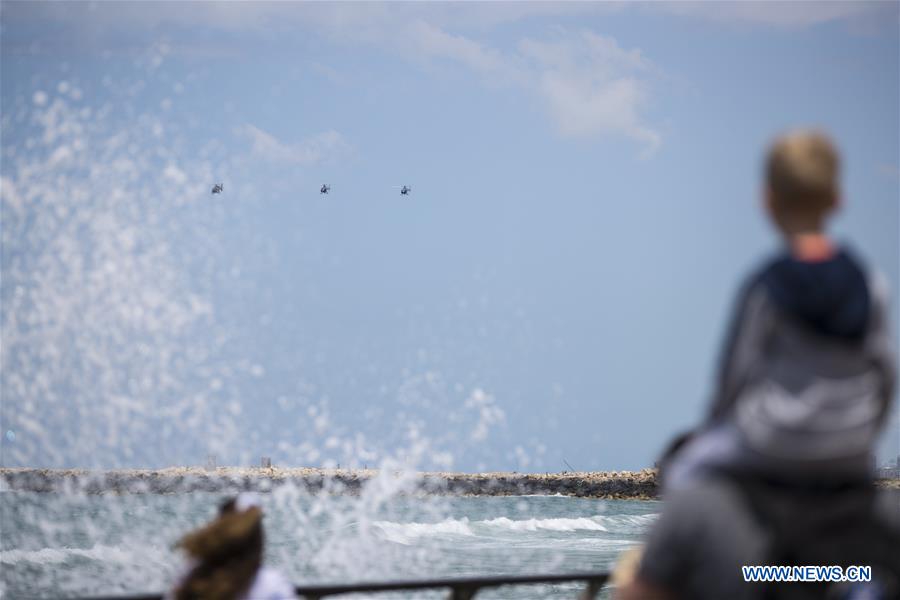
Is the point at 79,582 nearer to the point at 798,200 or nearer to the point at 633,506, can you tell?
the point at 798,200

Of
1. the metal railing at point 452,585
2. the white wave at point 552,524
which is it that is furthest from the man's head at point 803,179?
the white wave at point 552,524

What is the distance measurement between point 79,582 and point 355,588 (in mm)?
41901

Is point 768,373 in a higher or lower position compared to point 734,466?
higher

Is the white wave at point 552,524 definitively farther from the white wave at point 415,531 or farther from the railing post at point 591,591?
the railing post at point 591,591

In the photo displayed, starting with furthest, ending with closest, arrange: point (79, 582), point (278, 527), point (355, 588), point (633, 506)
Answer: point (633, 506) → point (278, 527) → point (79, 582) → point (355, 588)

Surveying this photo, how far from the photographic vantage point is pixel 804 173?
2.11 metres

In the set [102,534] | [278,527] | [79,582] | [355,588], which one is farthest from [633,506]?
[355,588]

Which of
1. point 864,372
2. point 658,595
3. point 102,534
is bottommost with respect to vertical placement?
point 102,534

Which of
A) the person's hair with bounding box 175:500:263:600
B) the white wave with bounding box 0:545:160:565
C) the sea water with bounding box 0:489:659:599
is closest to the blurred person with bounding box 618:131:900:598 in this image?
the person's hair with bounding box 175:500:263:600

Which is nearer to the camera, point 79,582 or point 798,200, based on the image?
point 798,200

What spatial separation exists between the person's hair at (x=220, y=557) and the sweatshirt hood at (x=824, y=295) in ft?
5.59

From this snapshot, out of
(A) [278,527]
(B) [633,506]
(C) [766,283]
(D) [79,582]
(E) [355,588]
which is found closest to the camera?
(C) [766,283]

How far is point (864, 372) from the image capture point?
2090 millimetres

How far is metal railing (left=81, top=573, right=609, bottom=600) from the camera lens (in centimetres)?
411
